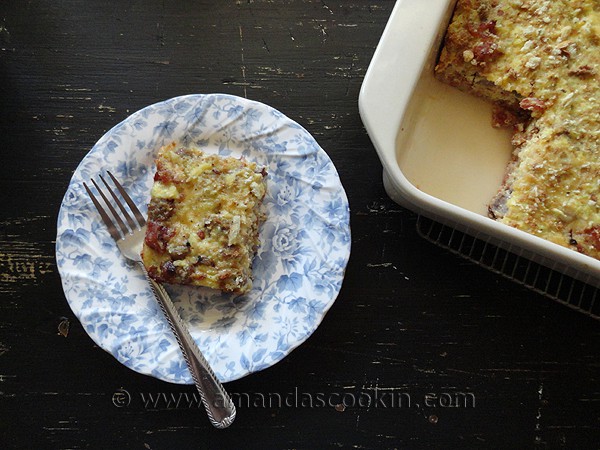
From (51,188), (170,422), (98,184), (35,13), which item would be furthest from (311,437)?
(35,13)

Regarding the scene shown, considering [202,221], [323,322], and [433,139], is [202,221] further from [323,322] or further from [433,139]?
[433,139]

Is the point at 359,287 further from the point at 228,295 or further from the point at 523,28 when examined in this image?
→ the point at 523,28

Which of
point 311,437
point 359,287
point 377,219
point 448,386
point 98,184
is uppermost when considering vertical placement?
point 98,184

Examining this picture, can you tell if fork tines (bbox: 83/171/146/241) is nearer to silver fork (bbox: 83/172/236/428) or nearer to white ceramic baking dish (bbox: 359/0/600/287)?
silver fork (bbox: 83/172/236/428)

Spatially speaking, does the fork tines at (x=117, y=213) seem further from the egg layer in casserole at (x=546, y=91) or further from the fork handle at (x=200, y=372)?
the egg layer in casserole at (x=546, y=91)

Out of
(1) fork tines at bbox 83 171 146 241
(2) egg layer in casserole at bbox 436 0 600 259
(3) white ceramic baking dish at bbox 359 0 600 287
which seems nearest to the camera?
(3) white ceramic baking dish at bbox 359 0 600 287

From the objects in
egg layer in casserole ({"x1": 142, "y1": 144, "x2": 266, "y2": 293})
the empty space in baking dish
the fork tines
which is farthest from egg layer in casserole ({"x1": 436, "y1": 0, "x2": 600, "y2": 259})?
the fork tines

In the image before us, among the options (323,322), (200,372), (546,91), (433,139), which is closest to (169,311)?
(200,372)
